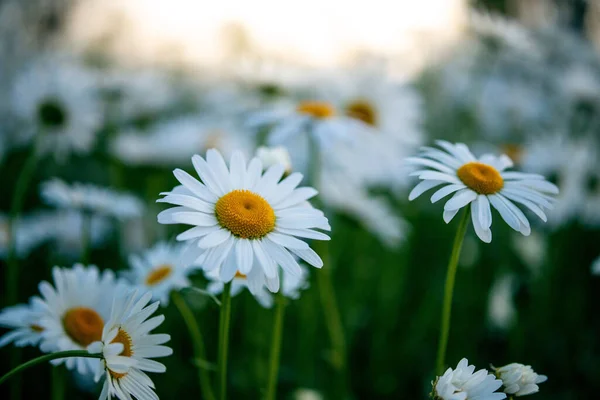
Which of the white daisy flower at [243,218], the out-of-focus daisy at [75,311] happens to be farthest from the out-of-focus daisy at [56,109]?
the white daisy flower at [243,218]

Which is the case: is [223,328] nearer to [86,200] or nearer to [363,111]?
[86,200]

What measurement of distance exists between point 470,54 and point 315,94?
2.80 meters

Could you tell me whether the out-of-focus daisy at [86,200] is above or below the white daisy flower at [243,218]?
above

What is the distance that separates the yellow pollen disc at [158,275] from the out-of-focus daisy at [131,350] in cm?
29

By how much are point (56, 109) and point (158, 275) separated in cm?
143

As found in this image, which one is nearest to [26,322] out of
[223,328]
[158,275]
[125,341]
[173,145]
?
[158,275]

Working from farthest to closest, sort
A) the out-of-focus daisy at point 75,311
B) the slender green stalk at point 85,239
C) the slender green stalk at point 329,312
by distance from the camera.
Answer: the slender green stalk at point 329,312 → the slender green stalk at point 85,239 → the out-of-focus daisy at point 75,311

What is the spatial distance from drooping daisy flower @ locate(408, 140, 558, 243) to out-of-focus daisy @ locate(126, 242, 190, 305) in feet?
1.67

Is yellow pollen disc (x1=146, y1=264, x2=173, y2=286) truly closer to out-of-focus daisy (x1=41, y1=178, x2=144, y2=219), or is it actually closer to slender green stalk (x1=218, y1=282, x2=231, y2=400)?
slender green stalk (x1=218, y1=282, x2=231, y2=400)

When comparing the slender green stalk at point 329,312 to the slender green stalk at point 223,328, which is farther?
the slender green stalk at point 329,312

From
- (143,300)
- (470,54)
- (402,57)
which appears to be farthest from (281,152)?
(470,54)

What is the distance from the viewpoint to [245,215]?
36.2 inches

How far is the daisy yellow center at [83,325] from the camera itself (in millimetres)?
1044

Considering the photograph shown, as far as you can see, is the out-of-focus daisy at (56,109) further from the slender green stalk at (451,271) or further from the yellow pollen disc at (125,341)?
the slender green stalk at (451,271)
